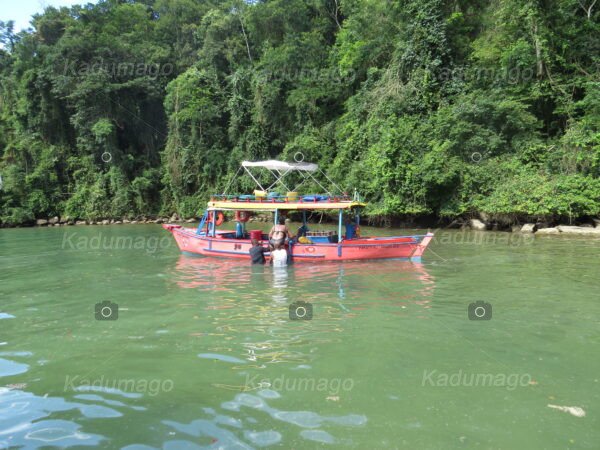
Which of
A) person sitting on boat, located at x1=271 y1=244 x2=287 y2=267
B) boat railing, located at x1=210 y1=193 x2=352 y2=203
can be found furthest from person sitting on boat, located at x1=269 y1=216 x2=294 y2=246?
boat railing, located at x1=210 y1=193 x2=352 y2=203

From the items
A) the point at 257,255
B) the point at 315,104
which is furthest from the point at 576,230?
the point at 315,104

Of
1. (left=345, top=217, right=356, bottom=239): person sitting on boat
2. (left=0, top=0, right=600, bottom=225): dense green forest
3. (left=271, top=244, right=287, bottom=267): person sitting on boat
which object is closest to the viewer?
(left=271, top=244, right=287, bottom=267): person sitting on boat

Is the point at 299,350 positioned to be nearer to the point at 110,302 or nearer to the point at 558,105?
the point at 110,302

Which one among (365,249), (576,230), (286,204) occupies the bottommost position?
(365,249)

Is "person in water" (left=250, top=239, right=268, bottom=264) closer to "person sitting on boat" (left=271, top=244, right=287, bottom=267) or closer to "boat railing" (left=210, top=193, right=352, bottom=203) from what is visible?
"person sitting on boat" (left=271, top=244, right=287, bottom=267)

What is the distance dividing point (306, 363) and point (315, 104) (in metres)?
29.7

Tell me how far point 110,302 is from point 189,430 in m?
5.99

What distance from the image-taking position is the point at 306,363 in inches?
225

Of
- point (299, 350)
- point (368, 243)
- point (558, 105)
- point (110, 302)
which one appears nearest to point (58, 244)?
point (110, 302)

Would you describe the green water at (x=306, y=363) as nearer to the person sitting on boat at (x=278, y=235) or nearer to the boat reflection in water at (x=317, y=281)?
the boat reflection in water at (x=317, y=281)

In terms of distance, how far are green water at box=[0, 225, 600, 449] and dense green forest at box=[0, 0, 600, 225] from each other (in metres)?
12.8

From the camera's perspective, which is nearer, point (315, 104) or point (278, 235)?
point (278, 235)

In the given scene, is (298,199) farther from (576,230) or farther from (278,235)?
(576,230)

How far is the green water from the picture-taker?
13.6 ft
